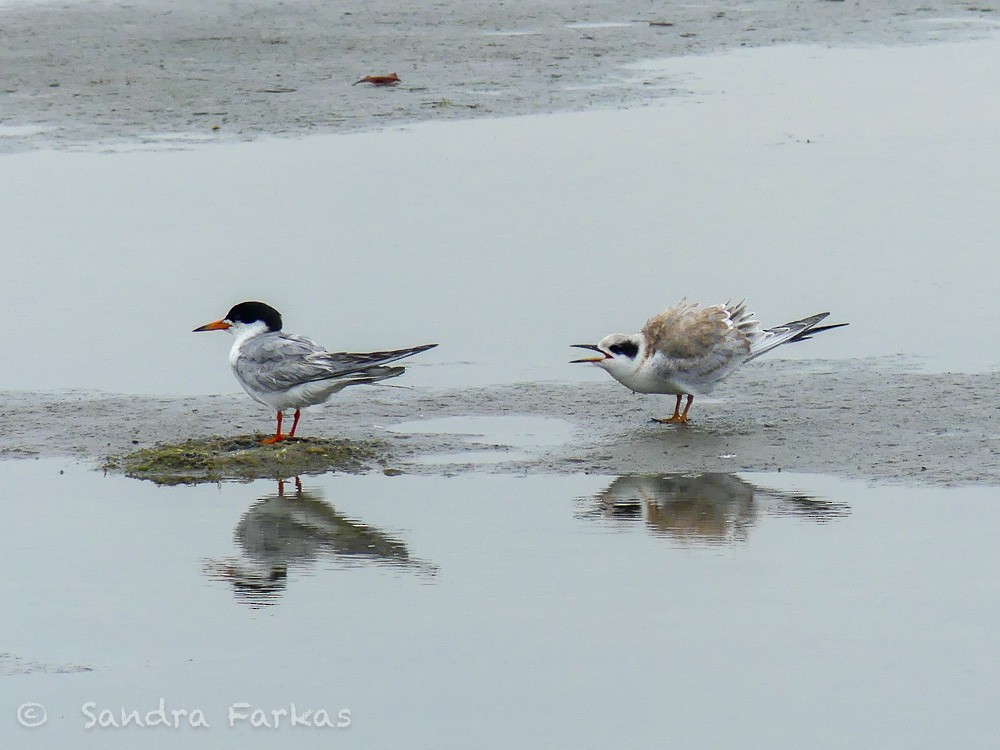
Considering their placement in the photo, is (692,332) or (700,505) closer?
(700,505)

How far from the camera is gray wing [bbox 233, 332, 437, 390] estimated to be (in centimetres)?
901

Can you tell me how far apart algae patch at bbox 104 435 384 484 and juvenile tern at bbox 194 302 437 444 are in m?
0.24

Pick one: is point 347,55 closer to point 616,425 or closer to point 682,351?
point 682,351

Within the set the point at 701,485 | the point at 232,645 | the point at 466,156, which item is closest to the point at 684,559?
the point at 701,485

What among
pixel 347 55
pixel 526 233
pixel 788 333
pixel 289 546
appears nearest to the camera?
pixel 289 546

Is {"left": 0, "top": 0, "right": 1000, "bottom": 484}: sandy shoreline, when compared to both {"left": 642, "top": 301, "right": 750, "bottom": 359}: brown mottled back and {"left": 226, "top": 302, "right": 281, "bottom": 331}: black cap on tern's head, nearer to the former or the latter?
{"left": 642, "top": 301, "right": 750, "bottom": 359}: brown mottled back

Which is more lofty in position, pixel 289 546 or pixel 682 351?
pixel 682 351

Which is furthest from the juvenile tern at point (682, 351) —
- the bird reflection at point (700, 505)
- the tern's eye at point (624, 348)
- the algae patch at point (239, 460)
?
the algae patch at point (239, 460)

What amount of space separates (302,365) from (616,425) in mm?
1616

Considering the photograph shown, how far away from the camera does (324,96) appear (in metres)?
16.7

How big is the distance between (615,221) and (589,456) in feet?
15.4

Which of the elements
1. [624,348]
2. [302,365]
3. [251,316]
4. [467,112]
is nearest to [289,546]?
[302,365]

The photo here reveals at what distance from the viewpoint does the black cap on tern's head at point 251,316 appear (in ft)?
31.5

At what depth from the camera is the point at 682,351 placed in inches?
377
